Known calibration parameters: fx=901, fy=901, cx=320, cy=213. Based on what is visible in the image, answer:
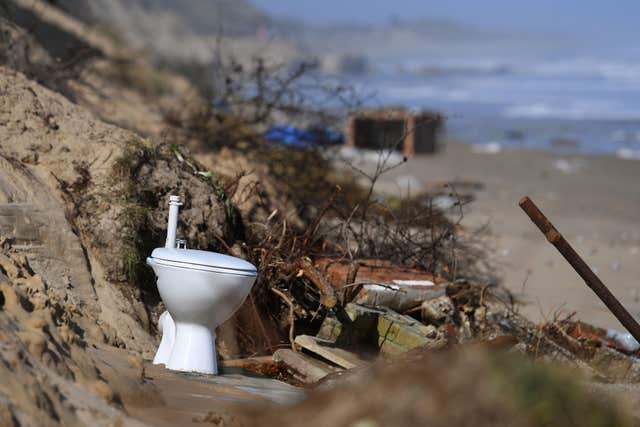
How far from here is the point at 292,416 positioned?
224 centimetres

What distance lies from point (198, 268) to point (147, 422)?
1.12m

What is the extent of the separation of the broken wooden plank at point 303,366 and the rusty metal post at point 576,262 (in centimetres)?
126

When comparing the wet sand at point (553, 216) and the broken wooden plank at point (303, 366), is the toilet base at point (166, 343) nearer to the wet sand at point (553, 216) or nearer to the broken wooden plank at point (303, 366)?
the broken wooden plank at point (303, 366)

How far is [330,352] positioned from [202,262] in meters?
0.96

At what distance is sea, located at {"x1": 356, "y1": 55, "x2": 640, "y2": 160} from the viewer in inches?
854

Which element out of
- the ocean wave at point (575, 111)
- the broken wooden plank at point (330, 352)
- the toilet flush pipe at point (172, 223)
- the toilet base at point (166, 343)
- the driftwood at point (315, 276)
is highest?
the toilet flush pipe at point (172, 223)

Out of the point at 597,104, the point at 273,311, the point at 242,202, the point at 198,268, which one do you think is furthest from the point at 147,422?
the point at 597,104

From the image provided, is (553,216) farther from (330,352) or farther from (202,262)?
(202,262)

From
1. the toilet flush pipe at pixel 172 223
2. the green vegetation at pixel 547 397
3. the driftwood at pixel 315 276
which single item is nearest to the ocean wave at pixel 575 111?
the driftwood at pixel 315 276

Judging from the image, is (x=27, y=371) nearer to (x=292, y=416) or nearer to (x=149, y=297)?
(x=292, y=416)

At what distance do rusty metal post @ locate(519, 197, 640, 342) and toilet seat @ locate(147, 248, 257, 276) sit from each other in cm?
142

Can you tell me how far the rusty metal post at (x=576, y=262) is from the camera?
443 centimetres

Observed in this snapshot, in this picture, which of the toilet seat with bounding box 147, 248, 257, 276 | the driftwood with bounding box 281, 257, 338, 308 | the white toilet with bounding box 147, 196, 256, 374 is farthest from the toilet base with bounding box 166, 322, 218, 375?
the driftwood with bounding box 281, 257, 338, 308

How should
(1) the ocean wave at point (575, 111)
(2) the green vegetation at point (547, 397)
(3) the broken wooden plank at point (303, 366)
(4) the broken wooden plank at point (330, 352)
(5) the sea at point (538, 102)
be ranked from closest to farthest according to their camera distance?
1. (2) the green vegetation at point (547, 397)
2. (3) the broken wooden plank at point (303, 366)
3. (4) the broken wooden plank at point (330, 352)
4. (5) the sea at point (538, 102)
5. (1) the ocean wave at point (575, 111)
